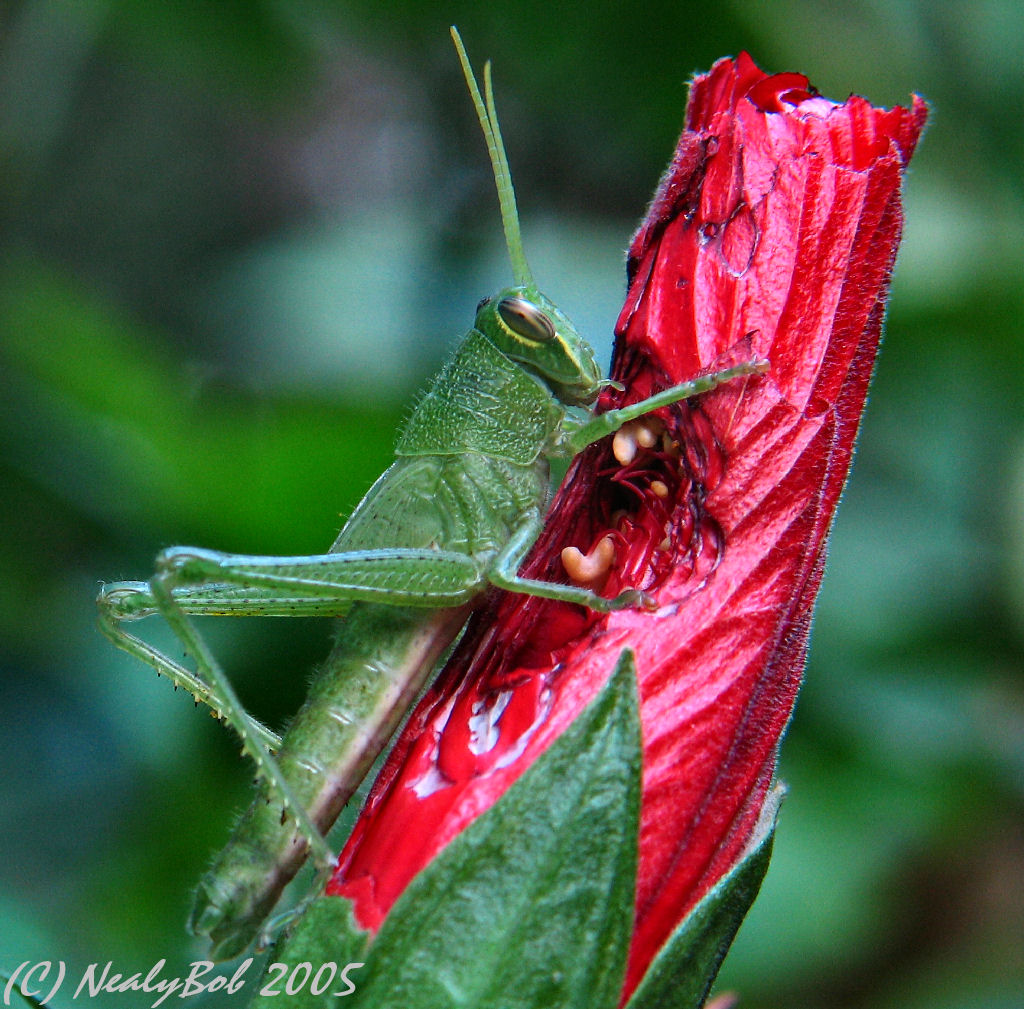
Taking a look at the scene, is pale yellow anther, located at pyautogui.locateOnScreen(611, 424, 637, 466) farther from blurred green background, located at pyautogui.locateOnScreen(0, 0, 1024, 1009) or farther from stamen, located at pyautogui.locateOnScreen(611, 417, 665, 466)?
blurred green background, located at pyautogui.locateOnScreen(0, 0, 1024, 1009)

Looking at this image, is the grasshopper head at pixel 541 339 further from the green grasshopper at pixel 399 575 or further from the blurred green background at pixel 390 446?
the blurred green background at pixel 390 446

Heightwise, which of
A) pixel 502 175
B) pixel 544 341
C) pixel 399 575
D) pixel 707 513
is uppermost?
pixel 502 175

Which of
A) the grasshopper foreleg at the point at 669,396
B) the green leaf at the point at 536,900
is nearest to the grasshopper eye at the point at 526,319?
the grasshopper foreleg at the point at 669,396

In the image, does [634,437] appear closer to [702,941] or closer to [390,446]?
[702,941]

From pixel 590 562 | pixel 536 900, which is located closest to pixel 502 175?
pixel 590 562

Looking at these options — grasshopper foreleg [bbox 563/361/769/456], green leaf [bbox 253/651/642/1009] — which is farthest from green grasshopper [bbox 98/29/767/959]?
green leaf [bbox 253/651/642/1009]

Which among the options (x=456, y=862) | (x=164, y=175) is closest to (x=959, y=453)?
(x=456, y=862)
